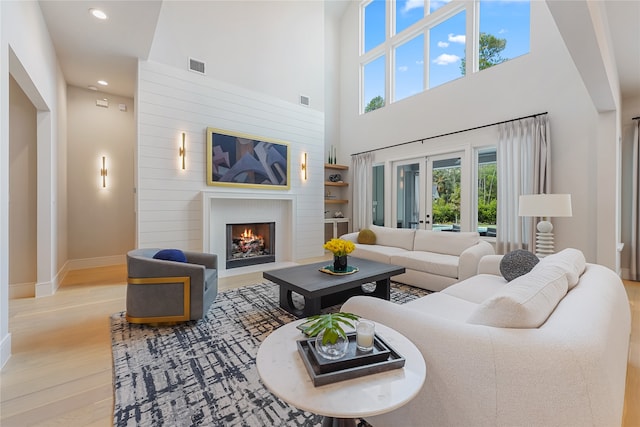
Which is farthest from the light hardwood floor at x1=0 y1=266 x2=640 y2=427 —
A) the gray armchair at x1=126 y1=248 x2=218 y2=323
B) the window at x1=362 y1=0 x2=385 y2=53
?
the window at x1=362 y1=0 x2=385 y2=53

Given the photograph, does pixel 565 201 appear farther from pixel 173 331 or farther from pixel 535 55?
pixel 173 331

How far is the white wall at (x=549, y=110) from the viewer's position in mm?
3783

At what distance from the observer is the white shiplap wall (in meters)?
3.94

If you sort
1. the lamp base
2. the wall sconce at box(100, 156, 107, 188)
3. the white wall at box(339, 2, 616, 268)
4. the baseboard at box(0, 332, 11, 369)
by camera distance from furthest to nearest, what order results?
the wall sconce at box(100, 156, 107, 188)
the white wall at box(339, 2, 616, 268)
the lamp base
the baseboard at box(0, 332, 11, 369)

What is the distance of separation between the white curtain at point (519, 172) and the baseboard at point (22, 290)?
21.3 ft

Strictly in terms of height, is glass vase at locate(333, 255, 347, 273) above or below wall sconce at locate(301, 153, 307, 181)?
below

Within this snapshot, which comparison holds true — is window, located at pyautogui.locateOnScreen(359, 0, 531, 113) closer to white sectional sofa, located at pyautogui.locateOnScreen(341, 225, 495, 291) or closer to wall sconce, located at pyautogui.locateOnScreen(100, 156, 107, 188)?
white sectional sofa, located at pyautogui.locateOnScreen(341, 225, 495, 291)

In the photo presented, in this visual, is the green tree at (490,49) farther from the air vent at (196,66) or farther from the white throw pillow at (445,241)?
the air vent at (196,66)

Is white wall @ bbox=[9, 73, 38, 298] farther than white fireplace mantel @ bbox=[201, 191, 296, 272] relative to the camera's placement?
No

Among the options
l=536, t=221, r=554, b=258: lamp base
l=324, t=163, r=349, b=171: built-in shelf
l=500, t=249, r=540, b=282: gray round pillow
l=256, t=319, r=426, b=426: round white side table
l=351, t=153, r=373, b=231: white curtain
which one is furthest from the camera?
l=324, t=163, r=349, b=171: built-in shelf

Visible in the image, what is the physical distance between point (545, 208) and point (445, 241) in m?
1.30

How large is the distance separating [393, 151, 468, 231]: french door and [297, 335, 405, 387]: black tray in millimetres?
4580

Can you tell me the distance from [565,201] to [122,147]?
21.2 feet

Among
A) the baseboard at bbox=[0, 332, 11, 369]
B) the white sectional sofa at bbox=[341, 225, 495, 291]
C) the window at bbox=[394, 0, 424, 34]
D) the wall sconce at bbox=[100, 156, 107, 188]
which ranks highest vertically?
the window at bbox=[394, 0, 424, 34]
